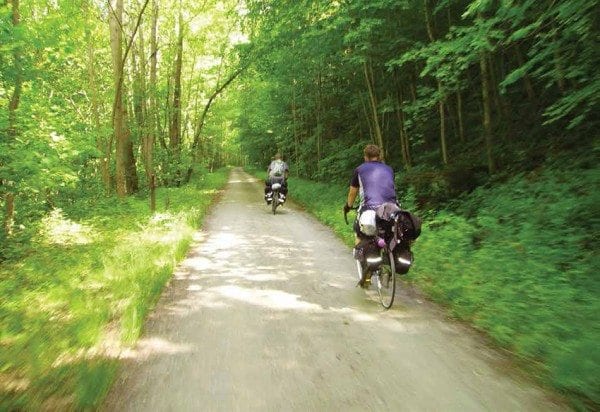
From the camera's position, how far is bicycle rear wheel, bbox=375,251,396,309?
17.1ft

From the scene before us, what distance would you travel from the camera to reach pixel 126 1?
18125 millimetres

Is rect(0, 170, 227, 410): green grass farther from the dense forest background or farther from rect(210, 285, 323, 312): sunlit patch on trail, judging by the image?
rect(210, 285, 323, 312): sunlit patch on trail

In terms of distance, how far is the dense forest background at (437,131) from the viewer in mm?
5004

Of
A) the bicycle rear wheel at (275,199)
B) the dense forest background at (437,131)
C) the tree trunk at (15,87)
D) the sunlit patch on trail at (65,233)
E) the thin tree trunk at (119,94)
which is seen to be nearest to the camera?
the dense forest background at (437,131)

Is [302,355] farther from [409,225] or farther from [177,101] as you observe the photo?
[177,101]

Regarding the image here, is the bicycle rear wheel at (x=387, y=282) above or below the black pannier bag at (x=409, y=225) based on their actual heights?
below

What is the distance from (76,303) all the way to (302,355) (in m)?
Result: 2.72

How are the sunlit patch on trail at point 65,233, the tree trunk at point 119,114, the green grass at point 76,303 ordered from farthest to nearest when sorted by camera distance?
the tree trunk at point 119,114 < the sunlit patch on trail at point 65,233 < the green grass at point 76,303

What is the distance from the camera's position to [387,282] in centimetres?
555

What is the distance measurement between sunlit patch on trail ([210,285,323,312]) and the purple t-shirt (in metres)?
1.51

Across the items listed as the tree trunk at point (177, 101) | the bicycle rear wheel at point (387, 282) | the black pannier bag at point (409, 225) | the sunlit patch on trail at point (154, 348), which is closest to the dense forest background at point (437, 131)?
the tree trunk at point (177, 101)

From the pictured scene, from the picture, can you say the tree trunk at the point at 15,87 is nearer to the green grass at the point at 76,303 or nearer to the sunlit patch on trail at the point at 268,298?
the green grass at the point at 76,303

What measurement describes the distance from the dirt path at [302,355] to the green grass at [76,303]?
26cm

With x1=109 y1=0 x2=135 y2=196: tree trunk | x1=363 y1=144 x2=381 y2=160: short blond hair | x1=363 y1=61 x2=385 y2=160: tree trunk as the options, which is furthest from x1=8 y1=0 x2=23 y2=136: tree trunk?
x1=363 y1=61 x2=385 y2=160: tree trunk
